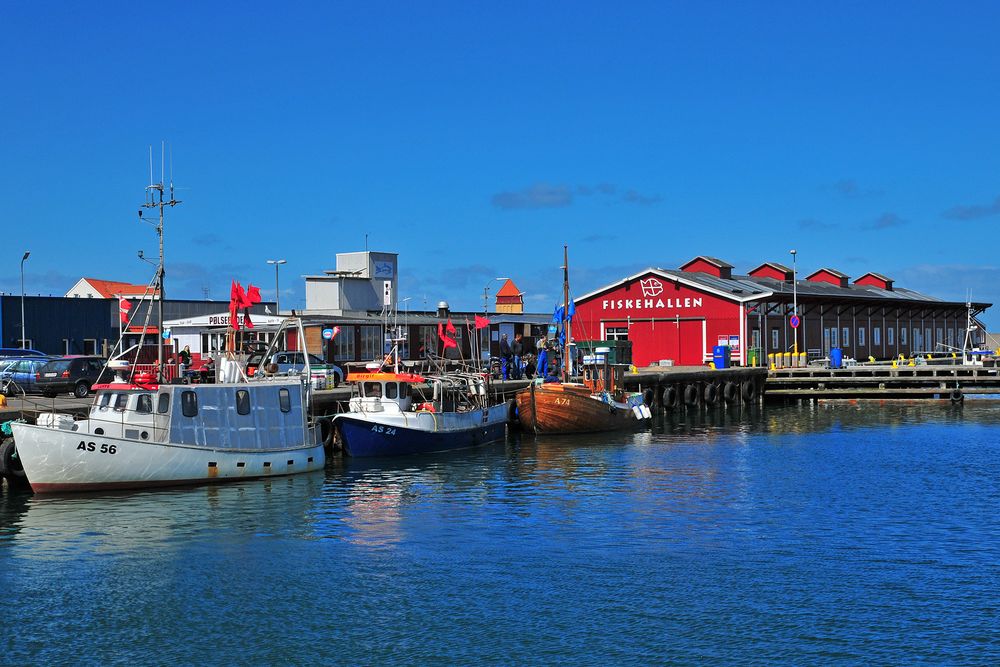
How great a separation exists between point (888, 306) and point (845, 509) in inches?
2493

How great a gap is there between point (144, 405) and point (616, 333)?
50688 millimetres

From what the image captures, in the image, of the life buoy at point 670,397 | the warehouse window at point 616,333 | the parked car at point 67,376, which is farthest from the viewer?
the warehouse window at point 616,333

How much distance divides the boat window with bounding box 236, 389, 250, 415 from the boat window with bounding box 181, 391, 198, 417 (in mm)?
1344

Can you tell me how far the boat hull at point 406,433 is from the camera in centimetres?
3747

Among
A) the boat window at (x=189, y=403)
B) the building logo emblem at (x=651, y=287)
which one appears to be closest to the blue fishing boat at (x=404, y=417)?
the boat window at (x=189, y=403)

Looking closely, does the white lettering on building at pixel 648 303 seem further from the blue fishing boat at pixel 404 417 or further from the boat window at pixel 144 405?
the boat window at pixel 144 405

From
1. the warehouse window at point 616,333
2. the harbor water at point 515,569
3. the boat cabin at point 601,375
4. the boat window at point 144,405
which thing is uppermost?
the warehouse window at point 616,333

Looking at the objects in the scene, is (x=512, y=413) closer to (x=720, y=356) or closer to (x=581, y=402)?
(x=581, y=402)

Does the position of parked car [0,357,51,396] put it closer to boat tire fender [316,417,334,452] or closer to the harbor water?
boat tire fender [316,417,334,452]

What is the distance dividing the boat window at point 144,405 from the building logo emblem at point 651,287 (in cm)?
4974

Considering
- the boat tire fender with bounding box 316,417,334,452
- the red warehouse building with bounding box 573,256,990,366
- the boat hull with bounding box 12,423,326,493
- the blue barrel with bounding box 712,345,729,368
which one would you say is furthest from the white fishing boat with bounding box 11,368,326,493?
the blue barrel with bounding box 712,345,729,368

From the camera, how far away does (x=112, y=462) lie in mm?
29703

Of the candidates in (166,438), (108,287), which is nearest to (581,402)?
(166,438)

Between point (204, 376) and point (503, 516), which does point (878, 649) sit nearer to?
point (503, 516)
